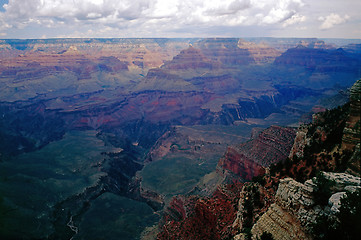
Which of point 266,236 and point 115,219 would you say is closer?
point 266,236

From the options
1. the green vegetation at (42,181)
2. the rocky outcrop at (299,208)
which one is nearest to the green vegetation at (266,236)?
the rocky outcrop at (299,208)

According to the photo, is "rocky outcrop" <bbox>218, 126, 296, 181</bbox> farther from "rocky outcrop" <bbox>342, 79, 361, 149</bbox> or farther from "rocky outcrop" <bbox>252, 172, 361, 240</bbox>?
"rocky outcrop" <bbox>252, 172, 361, 240</bbox>

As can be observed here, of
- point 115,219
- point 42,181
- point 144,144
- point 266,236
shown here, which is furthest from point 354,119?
point 144,144

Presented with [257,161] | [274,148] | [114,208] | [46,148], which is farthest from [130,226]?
[46,148]

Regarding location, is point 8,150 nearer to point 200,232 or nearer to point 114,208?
point 114,208

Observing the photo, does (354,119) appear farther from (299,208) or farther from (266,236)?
(266,236)

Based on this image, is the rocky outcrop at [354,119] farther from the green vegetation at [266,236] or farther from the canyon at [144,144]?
the green vegetation at [266,236]
